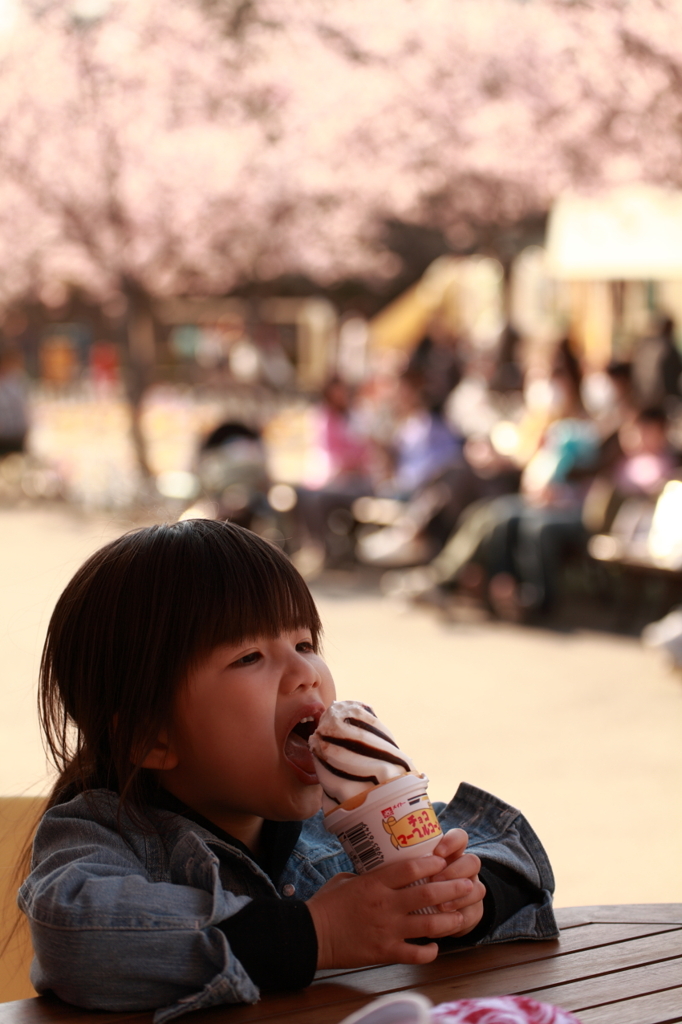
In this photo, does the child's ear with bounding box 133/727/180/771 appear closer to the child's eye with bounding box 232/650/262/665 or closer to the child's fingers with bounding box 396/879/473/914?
the child's eye with bounding box 232/650/262/665

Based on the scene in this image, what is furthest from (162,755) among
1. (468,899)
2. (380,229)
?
(380,229)

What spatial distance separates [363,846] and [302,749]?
20cm

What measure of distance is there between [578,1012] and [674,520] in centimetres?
657

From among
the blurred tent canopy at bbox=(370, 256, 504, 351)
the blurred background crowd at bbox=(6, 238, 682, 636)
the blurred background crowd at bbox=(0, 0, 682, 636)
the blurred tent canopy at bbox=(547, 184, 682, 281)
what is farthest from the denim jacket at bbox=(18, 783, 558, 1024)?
the blurred tent canopy at bbox=(370, 256, 504, 351)

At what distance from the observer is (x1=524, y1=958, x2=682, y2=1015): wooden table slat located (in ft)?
4.63

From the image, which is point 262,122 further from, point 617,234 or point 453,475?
point 453,475

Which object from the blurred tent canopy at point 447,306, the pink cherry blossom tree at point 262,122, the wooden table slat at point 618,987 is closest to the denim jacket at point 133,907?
the wooden table slat at point 618,987

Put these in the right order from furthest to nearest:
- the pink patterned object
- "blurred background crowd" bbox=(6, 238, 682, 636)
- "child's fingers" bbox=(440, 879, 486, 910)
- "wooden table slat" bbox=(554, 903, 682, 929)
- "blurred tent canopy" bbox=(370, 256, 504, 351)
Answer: "blurred tent canopy" bbox=(370, 256, 504, 351) < "blurred background crowd" bbox=(6, 238, 682, 636) < "wooden table slat" bbox=(554, 903, 682, 929) < "child's fingers" bbox=(440, 879, 486, 910) < the pink patterned object

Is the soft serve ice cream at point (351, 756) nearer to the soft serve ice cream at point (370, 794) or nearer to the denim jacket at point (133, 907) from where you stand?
the soft serve ice cream at point (370, 794)

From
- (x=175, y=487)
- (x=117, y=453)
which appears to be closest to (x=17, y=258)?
(x=117, y=453)

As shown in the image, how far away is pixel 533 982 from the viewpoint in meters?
1.48

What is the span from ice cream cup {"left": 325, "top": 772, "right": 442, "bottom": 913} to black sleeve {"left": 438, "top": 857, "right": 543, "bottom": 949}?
7.7 inches

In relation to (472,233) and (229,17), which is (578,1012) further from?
(472,233)

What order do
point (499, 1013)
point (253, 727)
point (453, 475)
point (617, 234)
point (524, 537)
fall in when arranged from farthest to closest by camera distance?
point (617, 234) < point (453, 475) < point (524, 537) < point (253, 727) < point (499, 1013)
